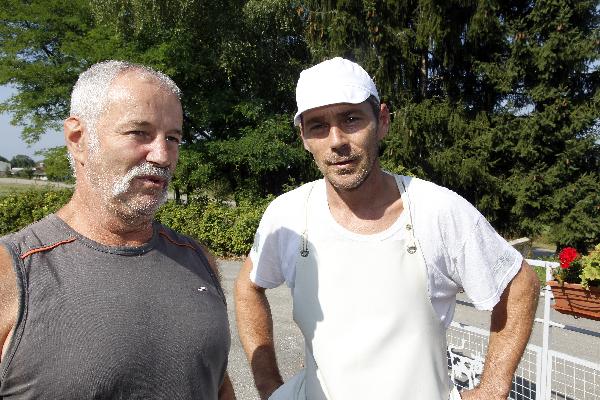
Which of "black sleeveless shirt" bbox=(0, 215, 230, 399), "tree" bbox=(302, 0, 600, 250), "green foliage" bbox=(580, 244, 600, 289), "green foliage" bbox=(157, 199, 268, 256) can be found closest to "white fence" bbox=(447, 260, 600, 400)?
"green foliage" bbox=(580, 244, 600, 289)

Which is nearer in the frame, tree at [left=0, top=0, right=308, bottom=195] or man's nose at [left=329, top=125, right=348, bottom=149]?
man's nose at [left=329, top=125, right=348, bottom=149]

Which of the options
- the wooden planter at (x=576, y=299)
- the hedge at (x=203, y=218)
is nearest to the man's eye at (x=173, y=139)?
the wooden planter at (x=576, y=299)

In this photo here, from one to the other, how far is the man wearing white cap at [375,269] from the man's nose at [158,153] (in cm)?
68

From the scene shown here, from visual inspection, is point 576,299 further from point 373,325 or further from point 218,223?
point 218,223

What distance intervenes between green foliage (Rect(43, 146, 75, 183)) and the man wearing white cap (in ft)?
56.6

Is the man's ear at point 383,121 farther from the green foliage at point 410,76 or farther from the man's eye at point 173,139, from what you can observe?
the green foliage at point 410,76

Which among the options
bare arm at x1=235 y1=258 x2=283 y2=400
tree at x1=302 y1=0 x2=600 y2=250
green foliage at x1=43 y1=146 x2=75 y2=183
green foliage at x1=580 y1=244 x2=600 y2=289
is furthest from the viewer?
green foliage at x1=43 y1=146 x2=75 y2=183

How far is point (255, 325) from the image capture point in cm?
223

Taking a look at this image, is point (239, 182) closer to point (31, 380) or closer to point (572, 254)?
point (572, 254)

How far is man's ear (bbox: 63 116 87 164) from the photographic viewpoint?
1449 mm

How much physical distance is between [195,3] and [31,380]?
1732cm

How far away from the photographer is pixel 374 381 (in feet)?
5.90

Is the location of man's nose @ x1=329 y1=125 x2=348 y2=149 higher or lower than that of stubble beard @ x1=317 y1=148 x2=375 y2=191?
higher

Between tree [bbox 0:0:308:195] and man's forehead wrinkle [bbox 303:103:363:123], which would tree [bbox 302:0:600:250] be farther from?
man's forehead wrinkle [bbox 303:103:363:123]
